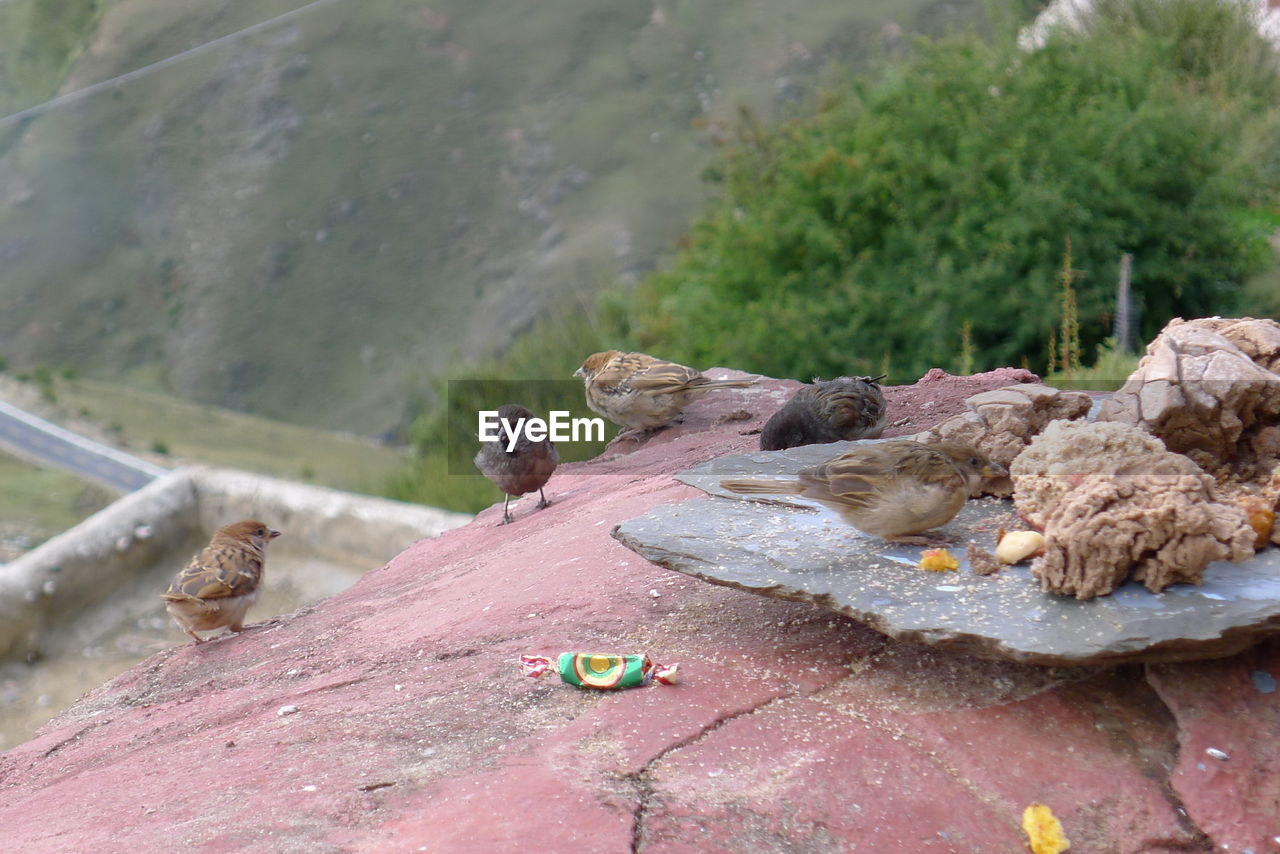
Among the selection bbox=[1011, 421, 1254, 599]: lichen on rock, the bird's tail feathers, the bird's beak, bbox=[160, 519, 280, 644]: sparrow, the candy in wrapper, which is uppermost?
bbox=[1011, 421, 1254, 599]: lichen on rock

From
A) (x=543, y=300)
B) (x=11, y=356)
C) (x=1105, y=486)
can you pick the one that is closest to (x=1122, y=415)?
(x=1105, y=486)

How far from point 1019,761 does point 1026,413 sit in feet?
6.03

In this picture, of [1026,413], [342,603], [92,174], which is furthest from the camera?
[92,174]

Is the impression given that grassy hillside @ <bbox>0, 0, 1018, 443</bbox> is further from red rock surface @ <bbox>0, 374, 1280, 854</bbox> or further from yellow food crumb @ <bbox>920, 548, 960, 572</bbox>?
yellow food crumb @ <bbox>920, 548, 960, 572</bbox>

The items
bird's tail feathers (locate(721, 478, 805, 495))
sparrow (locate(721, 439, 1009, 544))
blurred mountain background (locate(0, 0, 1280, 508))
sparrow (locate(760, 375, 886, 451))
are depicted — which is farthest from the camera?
blurred mountain background (locate(0, 0, 1280, 508))

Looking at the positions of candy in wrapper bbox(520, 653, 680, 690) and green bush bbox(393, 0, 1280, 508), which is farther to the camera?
green bush bbox(393, 0, 1280, 508)

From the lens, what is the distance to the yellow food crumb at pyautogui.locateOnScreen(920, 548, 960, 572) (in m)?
3.63

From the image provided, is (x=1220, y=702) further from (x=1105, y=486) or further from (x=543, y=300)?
(x=543, y=300)

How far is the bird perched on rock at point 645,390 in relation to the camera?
7863mm

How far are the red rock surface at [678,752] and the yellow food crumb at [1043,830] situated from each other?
36 millimetres

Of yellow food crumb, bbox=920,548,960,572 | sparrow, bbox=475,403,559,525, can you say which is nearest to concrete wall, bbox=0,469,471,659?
sparrow, bbox=475,403,559,525

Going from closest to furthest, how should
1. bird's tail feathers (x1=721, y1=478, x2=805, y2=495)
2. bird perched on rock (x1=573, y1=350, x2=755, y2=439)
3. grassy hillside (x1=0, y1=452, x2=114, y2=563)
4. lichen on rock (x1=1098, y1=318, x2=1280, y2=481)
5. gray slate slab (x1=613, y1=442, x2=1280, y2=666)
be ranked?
gray slate slab (x1=613, y1=442, x2=1280, y2=666) < lichen on rock (x1=1098, y1=318, x2=1280, y2=481) < bird's tail feathers (x1=721, y1=478, x2=805, y2=495) < bird perched on rock (x1=573, y1=350, x2=755, y2=439) < grassy hillside (x1=0, y1=452, x2=114, y2=563)

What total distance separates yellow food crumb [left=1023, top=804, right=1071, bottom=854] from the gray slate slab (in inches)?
14.9

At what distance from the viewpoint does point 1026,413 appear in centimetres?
464
